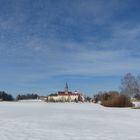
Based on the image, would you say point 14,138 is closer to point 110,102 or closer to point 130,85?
point 110,102

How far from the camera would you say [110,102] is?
1729 inches

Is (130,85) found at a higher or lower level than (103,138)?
higher

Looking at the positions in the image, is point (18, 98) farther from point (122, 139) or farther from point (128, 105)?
point (122, 139)

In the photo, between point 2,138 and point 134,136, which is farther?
point 134,136

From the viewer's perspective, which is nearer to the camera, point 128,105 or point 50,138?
point 50,138

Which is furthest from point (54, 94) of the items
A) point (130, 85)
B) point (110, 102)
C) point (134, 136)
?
point (134, 136)

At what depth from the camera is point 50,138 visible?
9.58m

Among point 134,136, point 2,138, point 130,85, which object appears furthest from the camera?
point 130,85

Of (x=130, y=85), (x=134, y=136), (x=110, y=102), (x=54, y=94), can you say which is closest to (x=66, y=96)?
(x=54, y=94)

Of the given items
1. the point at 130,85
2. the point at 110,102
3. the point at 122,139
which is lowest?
the point at 122,139

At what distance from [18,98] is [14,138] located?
15893 centimetres

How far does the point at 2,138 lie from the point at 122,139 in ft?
10.9

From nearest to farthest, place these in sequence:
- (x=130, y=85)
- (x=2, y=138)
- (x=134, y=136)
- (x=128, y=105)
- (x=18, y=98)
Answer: (x=2, y=138) → (x=134, y=136) → (x=128, y=105) → (x=130, y=85) → (x=18, y=98)

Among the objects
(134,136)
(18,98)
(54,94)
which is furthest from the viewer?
(54,94)
